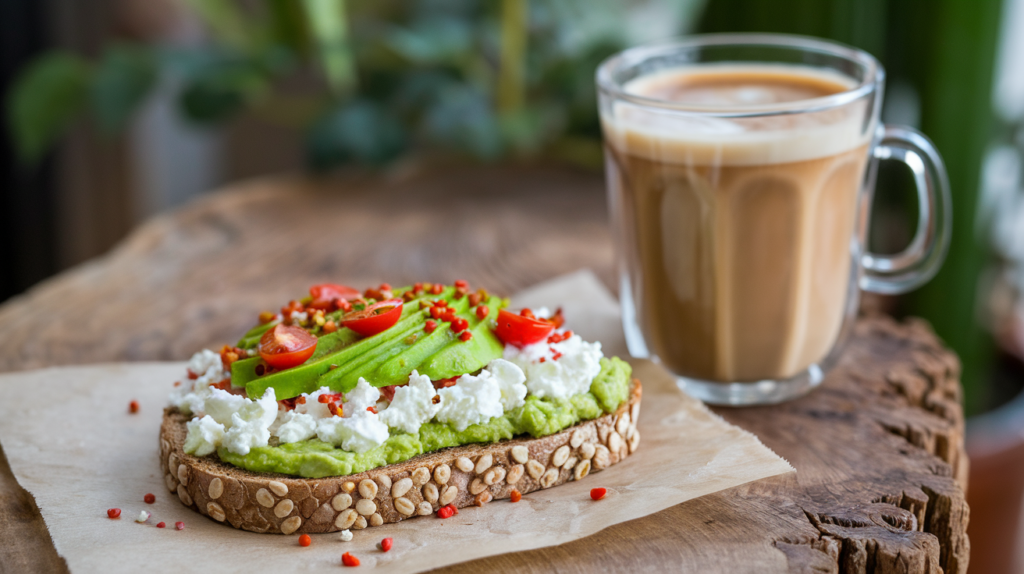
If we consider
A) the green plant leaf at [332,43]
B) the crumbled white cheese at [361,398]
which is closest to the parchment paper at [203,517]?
the crumbled white cheese at [361,398]

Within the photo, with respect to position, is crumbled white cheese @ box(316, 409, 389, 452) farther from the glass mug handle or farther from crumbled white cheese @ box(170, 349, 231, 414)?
the glass mug handle

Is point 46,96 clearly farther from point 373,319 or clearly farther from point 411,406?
point 411,406

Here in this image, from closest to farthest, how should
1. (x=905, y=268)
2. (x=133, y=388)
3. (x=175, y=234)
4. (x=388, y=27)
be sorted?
1. (x=133, y=388)
2. (x=905, y=268)
3. (x=175, y=234)
4. (x=388, y=27)

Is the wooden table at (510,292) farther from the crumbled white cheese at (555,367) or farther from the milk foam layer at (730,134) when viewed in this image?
the milk foam layer at (730,134)

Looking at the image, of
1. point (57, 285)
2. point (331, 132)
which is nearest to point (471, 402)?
point (57, 285)

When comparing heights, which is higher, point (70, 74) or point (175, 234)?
point (70, 74)

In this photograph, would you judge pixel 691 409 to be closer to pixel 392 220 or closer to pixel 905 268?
pixel 905 268

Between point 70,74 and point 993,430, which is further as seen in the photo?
point 70,74
